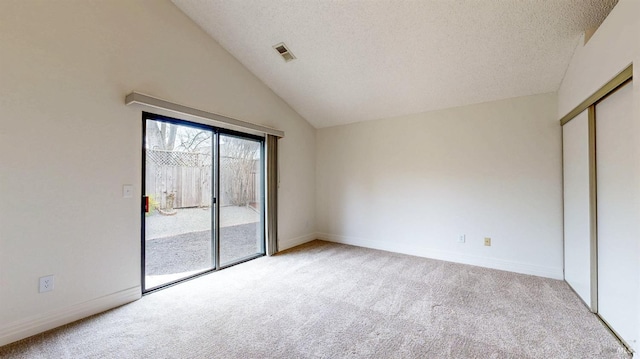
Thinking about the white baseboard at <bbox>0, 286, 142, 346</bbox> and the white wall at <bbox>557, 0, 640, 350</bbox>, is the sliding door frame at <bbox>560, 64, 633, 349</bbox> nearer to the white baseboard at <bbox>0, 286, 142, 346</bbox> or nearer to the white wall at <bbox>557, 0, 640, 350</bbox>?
the white wall at <bbox>557, 0, 640, 350</bbox>

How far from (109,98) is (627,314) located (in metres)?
4.49

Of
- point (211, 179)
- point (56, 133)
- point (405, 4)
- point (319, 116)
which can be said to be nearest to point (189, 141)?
point (211, 179)

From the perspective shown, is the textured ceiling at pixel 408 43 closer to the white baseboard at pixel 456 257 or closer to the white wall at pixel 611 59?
the white wall at pixel 611 59

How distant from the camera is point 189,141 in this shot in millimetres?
3152

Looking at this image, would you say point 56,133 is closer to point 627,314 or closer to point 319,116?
point 319,116

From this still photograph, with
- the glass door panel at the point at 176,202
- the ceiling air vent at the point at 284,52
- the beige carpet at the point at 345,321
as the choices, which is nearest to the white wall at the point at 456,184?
the beige carpet at the point at 345,321

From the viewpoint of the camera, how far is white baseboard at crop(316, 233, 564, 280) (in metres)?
3.13

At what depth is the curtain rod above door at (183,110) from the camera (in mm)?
2477

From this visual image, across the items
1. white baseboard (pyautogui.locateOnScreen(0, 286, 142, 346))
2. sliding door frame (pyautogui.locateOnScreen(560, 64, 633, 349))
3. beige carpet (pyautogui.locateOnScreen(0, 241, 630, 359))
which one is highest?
sliding door frame (pyautogui.locateOnScreen(560, 64, 633, 349))

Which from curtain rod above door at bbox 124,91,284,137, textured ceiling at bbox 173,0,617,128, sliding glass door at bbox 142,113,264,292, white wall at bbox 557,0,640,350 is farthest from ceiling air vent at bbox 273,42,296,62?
white wall at bbox 557,0,640,350

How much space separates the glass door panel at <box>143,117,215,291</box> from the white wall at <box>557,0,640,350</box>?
386cm

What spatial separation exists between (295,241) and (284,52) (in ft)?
9.96

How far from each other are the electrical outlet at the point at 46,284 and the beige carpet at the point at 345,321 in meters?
0.33

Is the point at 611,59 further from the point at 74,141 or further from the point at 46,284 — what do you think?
the point at 46,284
